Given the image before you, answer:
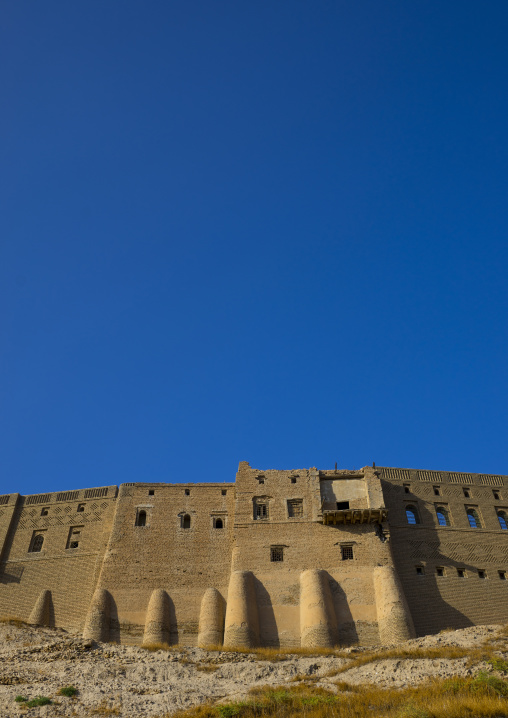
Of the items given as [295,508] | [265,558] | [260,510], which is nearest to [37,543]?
[260,510]

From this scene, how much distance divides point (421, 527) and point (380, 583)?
17.0 feet

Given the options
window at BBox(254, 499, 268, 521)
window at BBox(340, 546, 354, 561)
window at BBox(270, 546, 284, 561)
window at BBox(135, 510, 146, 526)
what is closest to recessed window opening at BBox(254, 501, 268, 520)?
window at BBox(254, 499, 268, 521)

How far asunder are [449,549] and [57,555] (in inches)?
799

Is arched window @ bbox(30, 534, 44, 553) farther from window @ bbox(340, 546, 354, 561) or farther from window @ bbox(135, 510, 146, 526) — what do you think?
window @ bbox(340, 546, 354, 561)

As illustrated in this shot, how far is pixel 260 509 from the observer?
34.6 m

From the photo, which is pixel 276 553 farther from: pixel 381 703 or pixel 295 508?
pixel 381 703

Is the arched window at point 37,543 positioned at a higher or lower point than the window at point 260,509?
lower

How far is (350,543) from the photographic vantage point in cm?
3284

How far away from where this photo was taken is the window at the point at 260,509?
3428cm

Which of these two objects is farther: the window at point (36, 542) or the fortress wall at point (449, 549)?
the window at point (36, 542)

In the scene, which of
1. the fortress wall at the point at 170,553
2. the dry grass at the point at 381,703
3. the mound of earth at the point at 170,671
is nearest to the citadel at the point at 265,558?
the fortress wall at the point at 170,553

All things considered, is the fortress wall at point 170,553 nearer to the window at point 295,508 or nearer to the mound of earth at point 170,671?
the window at point 295,508

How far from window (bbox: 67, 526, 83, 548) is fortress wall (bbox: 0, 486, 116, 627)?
0.23 ft

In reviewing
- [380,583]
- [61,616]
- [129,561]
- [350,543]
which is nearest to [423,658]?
[380,583]
